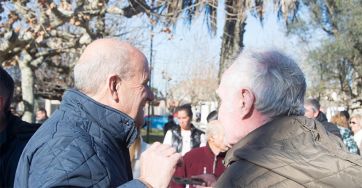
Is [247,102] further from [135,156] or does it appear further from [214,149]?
[214,149]

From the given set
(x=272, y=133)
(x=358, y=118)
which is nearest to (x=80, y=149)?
(x=272, y=133)

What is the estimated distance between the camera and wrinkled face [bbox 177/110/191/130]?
8.06 meters

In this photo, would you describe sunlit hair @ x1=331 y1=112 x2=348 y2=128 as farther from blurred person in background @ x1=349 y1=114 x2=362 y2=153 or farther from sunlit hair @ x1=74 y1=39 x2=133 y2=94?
sunlit hair @ x1=74 y1=39 x2=133 y2=94

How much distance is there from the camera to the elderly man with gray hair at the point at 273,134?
6.05 ft

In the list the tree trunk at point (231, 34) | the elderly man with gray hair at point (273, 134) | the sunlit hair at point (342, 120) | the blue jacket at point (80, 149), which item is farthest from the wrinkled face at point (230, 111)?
the tree trunk at point (231, 34)

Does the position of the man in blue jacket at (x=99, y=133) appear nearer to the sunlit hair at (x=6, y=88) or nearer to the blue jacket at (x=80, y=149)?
the blue jacket at (x=80, y=149)

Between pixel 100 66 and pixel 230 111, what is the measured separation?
62cm

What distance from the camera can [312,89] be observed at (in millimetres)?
27531

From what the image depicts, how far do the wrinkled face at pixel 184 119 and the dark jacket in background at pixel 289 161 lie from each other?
599cm

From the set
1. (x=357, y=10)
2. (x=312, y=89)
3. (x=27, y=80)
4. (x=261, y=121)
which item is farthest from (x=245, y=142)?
(x=312, y=89)

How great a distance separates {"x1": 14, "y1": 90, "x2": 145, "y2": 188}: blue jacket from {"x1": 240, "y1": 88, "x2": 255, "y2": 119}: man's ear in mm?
469

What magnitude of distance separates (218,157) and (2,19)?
25.7 feet

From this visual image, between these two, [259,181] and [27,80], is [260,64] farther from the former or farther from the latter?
[27,80]

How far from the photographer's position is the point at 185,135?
8164 millimetres
